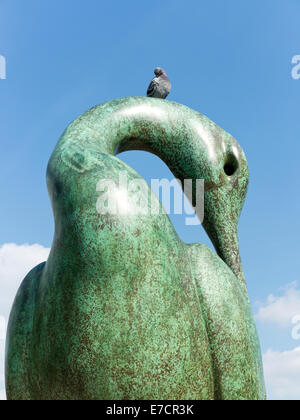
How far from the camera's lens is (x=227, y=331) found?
337cm

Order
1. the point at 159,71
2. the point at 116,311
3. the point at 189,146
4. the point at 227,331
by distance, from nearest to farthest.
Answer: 1. the point at 116,311
2. the point at 227,331
3. the point at 189,146
4. the point at 159,71

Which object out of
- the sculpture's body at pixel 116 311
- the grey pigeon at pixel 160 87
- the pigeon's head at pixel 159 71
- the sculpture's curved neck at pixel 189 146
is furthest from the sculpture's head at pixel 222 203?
the pigeon's head at pixel 159 71

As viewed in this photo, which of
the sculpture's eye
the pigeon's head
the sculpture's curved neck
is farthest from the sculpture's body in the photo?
the pigeon's head

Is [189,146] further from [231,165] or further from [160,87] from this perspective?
[160,87]

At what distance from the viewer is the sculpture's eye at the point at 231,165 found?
4.36m

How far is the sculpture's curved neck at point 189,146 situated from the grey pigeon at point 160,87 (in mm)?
504

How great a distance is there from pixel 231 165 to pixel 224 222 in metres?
0.51

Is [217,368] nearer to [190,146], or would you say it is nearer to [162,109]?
[190,146]

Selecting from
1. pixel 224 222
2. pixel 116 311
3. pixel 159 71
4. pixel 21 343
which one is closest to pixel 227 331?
pixel 116 311

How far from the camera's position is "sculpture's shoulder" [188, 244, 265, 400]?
3311 mm

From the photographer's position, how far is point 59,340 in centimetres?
312

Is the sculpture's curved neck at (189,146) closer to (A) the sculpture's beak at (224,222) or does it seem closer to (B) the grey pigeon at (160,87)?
(A) the sculpture's beak at (224,222)
